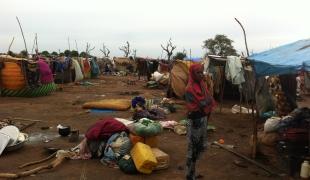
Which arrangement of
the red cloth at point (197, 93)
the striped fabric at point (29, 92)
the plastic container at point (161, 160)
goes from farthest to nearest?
the striped fabric at point (29, 92)
the plastic container at point (161, 160)
the red cloth at point (197, 93)

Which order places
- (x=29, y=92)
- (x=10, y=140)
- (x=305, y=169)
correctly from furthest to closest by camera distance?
(x=29, y=92)
(x=10, y=140)
(x=305, y=169)

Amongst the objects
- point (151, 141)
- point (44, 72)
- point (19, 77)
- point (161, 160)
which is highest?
point (44, 72)

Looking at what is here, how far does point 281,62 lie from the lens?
703cm

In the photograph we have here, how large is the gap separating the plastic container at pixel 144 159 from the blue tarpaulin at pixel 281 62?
2534 millimetres

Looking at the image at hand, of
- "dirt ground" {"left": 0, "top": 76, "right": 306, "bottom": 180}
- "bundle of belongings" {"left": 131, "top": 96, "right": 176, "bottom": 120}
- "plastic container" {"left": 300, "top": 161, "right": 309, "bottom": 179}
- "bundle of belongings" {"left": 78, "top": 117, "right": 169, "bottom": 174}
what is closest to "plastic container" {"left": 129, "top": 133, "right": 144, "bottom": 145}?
"bundle of belongings" {"left": 78, "top": 117, "right": 169, "bottom": 174}

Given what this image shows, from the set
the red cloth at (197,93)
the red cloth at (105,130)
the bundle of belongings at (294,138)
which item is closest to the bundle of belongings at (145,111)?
the red cloth at (105,130)

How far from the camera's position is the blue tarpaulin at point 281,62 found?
650 cm

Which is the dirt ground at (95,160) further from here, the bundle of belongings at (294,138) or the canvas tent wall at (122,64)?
the canvas tent wall at (122,64)

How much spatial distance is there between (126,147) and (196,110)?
5.87 feet

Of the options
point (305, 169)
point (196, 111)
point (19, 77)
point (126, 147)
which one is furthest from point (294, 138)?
point (19, 77)

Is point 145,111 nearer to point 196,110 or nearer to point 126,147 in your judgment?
point 126,147

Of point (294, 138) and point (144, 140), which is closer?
point (294, 138)

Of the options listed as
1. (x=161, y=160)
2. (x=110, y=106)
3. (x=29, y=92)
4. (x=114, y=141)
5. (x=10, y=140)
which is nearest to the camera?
(x=161, y=160)

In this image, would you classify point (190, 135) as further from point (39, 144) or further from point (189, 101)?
point (39, 144)
